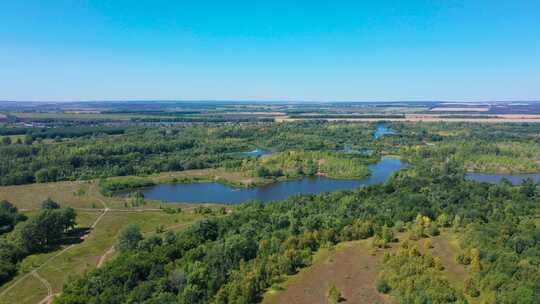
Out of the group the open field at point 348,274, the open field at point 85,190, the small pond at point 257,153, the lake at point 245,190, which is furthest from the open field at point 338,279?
the small pond at point 257,153

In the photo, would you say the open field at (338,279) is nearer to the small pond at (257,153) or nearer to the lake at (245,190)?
the lake at (245,190)

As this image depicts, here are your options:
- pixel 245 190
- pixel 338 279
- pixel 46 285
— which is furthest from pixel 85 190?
pixel 338 279

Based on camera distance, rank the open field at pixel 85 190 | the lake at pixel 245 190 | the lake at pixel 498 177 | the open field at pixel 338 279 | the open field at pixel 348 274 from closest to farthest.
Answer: the open field at pixel 338 279, the open field at pixel 348 274, the open field at pixel 85 190, the lake at pixel 245 190, the lake at pixel 498 177

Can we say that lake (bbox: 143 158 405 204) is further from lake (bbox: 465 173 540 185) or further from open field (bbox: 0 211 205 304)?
lake (bbox: 465 173 540 185)

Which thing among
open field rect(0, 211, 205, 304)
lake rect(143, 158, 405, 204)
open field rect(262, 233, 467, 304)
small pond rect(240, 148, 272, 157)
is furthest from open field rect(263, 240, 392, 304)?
small pond rect(240, 148, 272, 157)

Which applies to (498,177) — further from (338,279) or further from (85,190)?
(85,190)

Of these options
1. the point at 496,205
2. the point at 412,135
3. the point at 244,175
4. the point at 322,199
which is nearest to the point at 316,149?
the point at 244,175
